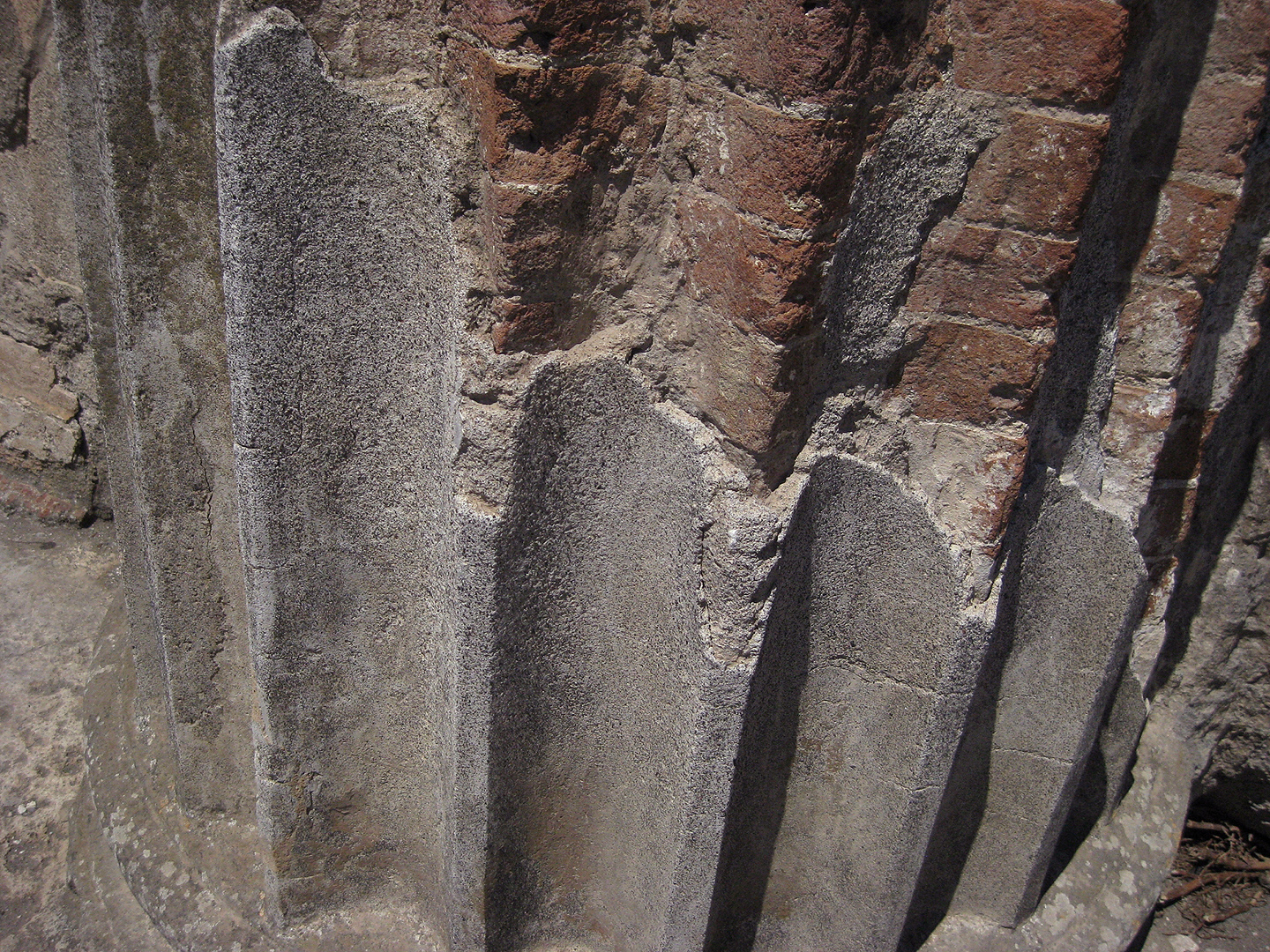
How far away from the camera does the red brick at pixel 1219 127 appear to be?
151 centimetres

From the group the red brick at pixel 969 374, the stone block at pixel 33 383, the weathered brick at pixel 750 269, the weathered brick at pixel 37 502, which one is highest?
the weathered brick at pixel 750 269

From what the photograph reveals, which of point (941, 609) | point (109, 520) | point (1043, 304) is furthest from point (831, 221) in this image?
point (109, 520)

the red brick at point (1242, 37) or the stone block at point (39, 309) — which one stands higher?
the red brick at point (1242, 37)

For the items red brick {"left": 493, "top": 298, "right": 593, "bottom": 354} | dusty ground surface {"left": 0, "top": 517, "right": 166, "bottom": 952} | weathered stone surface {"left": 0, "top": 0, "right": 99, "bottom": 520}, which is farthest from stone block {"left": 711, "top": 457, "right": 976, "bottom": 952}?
weathered stone surface {"left": 0, "top": 0, "right": 99, "bottom": 520}

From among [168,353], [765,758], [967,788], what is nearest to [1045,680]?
[967,788]

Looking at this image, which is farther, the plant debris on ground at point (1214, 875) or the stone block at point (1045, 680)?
the plant debris on ground at point (1214, 875)

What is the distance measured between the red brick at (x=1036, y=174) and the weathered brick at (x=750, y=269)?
261 mm

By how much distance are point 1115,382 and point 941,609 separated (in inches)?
20.4

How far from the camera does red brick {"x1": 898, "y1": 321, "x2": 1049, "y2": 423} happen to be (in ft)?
4.83

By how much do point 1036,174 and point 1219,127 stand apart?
411mm

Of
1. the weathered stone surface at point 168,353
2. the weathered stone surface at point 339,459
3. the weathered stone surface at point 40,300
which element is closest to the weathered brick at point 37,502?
the weathered stone surface at point 40,300

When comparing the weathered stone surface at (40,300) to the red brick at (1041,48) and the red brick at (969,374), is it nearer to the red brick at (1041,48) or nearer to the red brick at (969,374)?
the red brick at (969,374)

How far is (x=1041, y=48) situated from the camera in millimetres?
1271

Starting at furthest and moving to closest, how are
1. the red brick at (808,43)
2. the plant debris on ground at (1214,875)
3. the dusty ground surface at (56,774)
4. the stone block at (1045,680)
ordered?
the plant debris on ground at (1214,875)
the dusty ground surface at (56,774)
the stone block at (1045,680)
the red brick at (808,43)
